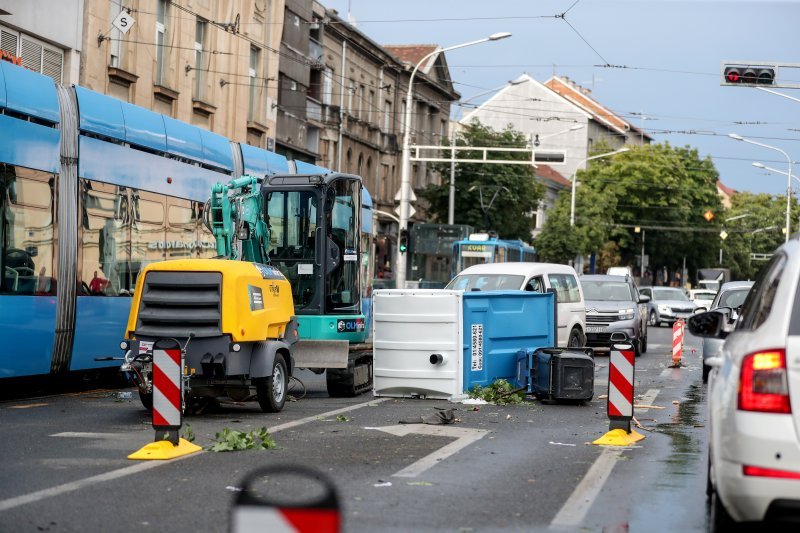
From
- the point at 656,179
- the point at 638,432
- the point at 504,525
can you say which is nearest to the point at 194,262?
the point at 638,432

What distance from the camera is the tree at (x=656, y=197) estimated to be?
90.9m

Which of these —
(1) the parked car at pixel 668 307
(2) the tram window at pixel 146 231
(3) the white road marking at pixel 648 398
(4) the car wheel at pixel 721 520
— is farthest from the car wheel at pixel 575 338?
(1) the parked car at pixel 668 307

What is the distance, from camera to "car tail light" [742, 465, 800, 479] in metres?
6.09

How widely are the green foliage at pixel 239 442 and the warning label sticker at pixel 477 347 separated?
537 centimetres

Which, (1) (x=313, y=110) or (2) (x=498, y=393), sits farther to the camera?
(1) (x=313, y=110)

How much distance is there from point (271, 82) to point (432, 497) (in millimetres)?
34781

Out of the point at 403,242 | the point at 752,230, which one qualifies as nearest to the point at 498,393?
the point at 403,242

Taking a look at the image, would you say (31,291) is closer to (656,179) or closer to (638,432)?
(638,432)

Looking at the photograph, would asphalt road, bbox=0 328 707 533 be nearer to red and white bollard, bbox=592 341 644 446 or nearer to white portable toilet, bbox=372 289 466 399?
red and white bollard, bbox=592 341 644 446

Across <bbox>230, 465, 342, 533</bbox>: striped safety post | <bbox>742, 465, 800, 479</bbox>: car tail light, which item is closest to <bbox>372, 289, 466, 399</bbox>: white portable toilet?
<bbox>742, 465, 800, 479</bbox>: car tail light

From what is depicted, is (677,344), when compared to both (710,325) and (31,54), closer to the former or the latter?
(31,54)

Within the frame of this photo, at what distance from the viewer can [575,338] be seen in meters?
24.3

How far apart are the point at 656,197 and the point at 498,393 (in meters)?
77.6

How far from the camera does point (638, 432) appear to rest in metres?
13.4
